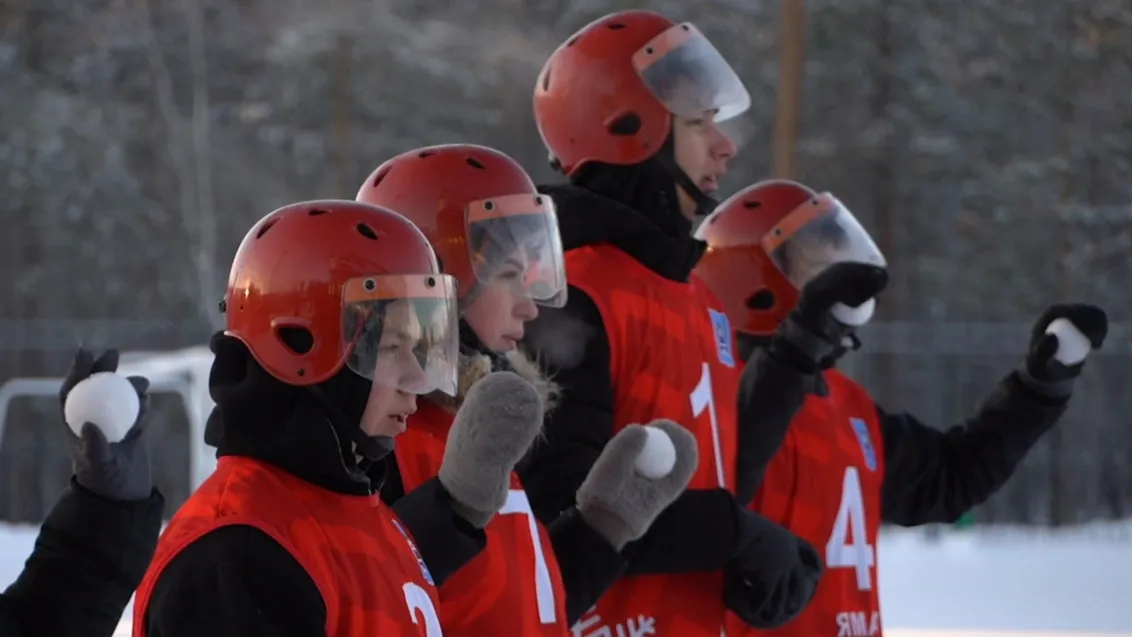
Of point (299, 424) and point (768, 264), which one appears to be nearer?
point (299, 424)

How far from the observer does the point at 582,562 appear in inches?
93.3

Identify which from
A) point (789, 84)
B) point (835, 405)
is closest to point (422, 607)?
point (835, 405)

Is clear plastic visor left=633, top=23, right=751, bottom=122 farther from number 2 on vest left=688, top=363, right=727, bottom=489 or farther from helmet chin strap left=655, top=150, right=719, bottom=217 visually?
number 2 on vest left=688, top=363, right=727, bottom=489

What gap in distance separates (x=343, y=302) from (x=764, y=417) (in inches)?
50.7

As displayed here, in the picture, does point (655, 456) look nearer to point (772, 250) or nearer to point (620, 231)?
point (620, 231)

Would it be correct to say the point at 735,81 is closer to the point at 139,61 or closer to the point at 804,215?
the point at 804,215

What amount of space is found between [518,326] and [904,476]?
1.49 m

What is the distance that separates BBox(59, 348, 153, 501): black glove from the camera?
2.02 meters

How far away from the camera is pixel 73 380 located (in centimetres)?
206

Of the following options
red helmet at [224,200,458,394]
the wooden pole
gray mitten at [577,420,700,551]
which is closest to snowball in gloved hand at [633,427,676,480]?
gray mitten at [577,420,700,551]

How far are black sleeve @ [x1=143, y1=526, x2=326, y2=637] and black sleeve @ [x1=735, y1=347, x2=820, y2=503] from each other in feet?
4.73

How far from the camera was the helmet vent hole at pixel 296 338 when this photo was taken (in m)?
1.90

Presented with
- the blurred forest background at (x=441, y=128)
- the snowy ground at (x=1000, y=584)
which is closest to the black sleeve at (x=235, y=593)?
the snowy ground at (x=1000, y=584)

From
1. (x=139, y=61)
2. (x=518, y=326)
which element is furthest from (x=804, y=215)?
(x=139, y=61)
